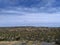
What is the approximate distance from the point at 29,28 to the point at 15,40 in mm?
1778

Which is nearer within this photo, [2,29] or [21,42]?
[21,42]

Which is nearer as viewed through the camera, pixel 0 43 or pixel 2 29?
pixel 0 43

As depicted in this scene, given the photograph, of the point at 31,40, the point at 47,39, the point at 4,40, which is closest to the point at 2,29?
the point at 4,40

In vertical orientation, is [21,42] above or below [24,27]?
below

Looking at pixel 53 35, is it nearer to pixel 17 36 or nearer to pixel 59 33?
pixel 59 33

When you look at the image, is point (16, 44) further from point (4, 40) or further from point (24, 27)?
point (24, 27)

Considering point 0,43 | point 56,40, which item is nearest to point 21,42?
point 0,43

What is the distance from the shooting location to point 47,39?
13.4 metres

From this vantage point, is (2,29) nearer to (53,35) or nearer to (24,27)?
(24,27)

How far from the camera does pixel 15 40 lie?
44.4 feet

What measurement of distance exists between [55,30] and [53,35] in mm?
742

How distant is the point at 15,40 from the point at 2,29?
1.82 meters

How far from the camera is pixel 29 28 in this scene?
48.9 feet

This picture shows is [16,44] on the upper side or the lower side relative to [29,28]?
lower
